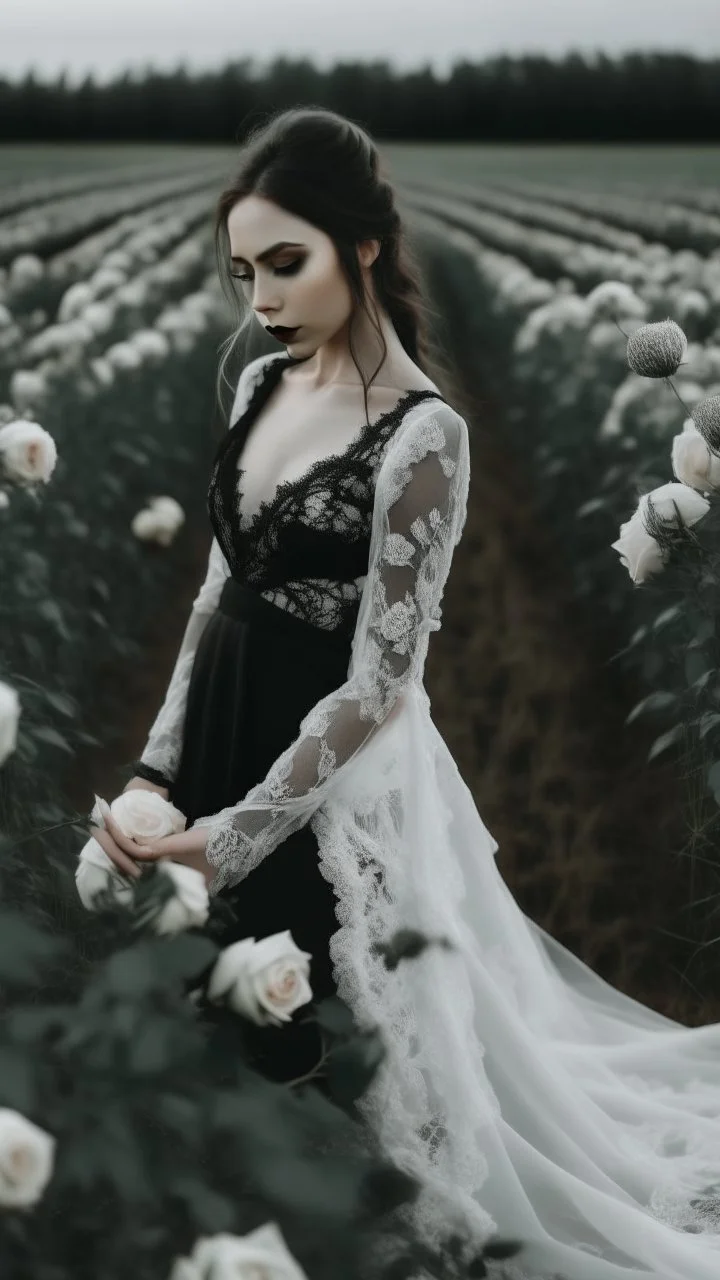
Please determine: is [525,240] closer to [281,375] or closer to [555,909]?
[555,909]

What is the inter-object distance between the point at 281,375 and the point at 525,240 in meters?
7.79

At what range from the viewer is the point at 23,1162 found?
2.72ft

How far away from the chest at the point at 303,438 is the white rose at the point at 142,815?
42cm

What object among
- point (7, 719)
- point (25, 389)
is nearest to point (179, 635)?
point (25, 389)

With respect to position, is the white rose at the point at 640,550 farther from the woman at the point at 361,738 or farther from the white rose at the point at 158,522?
the white rose at the point at 158,522

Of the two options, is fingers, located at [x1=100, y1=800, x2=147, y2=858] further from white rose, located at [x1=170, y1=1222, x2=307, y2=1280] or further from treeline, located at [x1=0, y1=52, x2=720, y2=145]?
treeline, located at [x1=0, y1=52, x2=720, y2=145]

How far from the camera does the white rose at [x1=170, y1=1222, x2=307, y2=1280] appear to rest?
0.84 metres

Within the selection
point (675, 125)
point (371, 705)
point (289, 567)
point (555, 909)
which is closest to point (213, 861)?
point (371, 705)

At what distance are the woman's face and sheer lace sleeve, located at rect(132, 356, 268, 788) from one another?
0.28 m

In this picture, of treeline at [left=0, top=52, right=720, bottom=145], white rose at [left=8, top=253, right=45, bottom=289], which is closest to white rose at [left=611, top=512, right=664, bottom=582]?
white rose at [left=8, top=253, right=45, bottom=289]

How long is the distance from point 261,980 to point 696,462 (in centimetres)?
120

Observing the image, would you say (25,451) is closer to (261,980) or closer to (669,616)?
(669,616)

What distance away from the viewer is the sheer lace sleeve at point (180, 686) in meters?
1.82

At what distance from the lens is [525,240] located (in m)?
9.22
